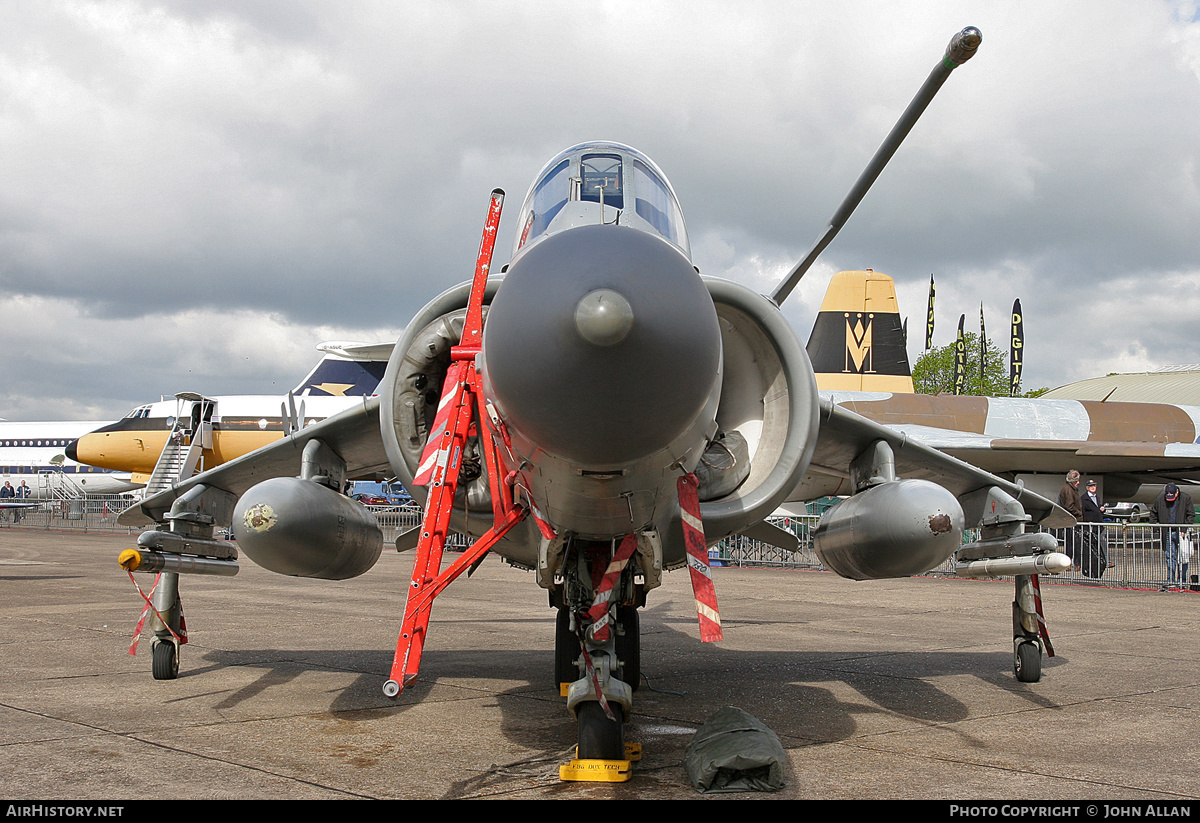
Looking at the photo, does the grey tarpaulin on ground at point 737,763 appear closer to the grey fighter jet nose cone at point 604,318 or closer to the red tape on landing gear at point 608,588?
the red tape on landing gear at point 608,588

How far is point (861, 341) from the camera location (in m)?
31.2

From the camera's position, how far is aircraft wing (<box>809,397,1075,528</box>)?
249 inches

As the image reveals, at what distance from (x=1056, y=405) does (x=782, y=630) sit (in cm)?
2033

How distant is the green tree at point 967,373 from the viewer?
6419 cm

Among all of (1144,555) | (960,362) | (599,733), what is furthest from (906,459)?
(960,362)

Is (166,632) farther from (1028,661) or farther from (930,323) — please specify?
(930,323)

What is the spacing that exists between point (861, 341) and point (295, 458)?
87.6ft

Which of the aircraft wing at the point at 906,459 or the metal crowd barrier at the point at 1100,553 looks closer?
the aircraft wing at the point at 906,459

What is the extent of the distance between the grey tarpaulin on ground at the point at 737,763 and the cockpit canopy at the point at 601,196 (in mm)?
2367

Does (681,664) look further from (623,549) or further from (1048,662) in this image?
(623,549)

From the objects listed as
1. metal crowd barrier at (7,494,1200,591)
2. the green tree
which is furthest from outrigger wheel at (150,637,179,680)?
the green tree

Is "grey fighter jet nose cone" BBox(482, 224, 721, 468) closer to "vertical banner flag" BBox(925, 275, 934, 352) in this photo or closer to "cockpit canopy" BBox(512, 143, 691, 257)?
"cockpit canopy" BBox(512, 143, 691, 257)

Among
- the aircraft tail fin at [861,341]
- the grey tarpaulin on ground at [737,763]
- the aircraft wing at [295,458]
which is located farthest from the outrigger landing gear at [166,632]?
the aircraft tail fin at [861,341]

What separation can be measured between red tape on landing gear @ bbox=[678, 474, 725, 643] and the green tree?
62.2m
